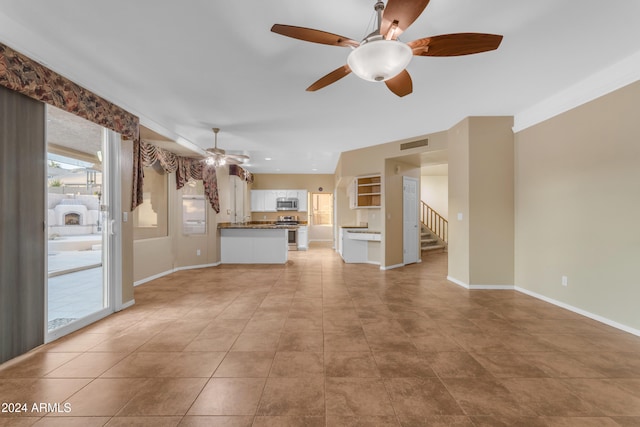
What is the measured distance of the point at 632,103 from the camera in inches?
104

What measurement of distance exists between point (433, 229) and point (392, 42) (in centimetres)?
855

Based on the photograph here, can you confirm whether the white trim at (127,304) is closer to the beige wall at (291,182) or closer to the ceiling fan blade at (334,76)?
the ceiling fan blade at (334,76)

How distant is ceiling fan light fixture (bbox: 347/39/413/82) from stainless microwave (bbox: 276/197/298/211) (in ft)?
25.9

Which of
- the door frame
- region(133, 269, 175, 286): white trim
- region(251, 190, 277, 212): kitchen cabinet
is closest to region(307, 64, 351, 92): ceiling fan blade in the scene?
the door frame

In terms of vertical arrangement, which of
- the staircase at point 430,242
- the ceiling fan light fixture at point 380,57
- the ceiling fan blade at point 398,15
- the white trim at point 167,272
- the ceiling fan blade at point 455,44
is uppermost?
the ceiling fan blade at point 398,15

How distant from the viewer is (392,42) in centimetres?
154

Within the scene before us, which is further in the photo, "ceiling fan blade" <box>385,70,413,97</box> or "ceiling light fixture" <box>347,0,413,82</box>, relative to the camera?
"ceiling fan blade" <box>385,70,413,97</box>

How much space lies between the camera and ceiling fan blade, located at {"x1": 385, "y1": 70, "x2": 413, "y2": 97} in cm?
213

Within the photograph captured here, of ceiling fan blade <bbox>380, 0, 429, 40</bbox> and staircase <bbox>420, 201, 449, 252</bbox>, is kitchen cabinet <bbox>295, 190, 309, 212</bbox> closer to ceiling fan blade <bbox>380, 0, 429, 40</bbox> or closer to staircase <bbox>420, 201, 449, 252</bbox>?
staircase <bbox>420, 201, 449, 252</bbox>

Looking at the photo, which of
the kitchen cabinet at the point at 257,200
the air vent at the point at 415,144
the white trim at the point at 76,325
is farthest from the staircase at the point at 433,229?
the white trim at the point at 76,325

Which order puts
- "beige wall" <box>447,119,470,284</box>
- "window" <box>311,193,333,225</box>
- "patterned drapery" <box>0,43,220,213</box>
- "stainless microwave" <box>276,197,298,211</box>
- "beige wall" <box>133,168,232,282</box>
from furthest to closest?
1. "window" <box>311,193,333,225</box>
2. "stainless microwave" <box>276,197,298,211</box>
3. "beige wall" <box>133,168,232,282</box>
4. "beige wall" <box>447,119,470,284</box>
5. "patterned drapery" <box>0,43,220,213</box>

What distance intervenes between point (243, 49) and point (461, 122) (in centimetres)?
359

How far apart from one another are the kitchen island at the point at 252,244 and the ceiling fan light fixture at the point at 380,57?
502 cm

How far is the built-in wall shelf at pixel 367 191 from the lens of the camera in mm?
6270
